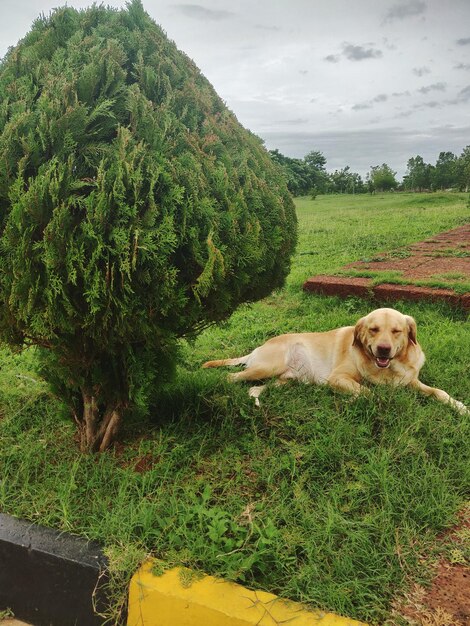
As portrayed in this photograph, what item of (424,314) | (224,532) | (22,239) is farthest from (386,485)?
(424,314)

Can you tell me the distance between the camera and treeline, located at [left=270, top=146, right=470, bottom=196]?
54.9 m

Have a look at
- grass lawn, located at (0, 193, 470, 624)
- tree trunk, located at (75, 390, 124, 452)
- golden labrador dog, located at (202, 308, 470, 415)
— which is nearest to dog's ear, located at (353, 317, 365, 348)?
golden labrador dog, located at (202, 308, 470, 415)

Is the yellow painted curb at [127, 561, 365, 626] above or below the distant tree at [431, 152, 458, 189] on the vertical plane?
below

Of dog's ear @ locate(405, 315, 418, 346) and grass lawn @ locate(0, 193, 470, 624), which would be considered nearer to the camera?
grass lawn @ locate(0, 193, 470, 624)

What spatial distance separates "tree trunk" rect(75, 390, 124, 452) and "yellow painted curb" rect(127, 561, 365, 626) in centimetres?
108

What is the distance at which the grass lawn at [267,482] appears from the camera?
244 cm

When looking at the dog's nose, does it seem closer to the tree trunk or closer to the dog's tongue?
the dog's tongue

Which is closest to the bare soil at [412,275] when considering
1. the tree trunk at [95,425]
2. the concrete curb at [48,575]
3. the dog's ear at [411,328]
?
the dog's ear at [411,328]

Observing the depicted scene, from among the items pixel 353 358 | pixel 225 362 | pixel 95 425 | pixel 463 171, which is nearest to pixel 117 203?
pixel 95 425

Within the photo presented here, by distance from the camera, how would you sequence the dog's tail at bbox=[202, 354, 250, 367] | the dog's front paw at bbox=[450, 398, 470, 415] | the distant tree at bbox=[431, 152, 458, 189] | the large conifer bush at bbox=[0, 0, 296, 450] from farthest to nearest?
1. the distant tree at bbox=[431, 152, 458, 189]
2. the dog's tail at bbox=[202, 354, 250, 367]
3. the dog's front paw at bbox=[450, 398, 470, 415]
4. the large conifer bush at bbox=[0, 0, 296, 450]

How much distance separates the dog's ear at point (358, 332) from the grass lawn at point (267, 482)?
0.44 m

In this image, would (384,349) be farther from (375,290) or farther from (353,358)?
(375,290)

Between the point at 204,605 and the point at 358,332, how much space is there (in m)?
2.32

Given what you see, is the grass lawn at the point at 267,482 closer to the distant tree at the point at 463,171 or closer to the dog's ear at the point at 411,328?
the dog's ear at the point at 411,328
